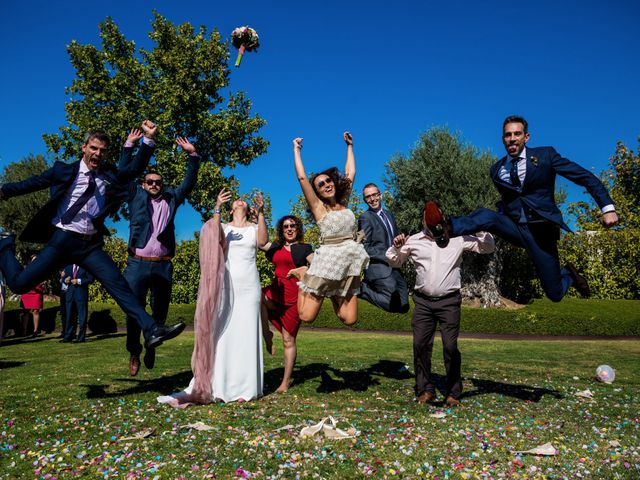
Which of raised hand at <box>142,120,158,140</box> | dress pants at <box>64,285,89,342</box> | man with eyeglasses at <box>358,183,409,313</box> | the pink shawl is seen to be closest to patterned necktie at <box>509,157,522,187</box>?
man with eyeglasses at <box>358,183,409,313</box>

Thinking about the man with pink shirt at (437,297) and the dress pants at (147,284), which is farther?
the dress pants at (147,284)

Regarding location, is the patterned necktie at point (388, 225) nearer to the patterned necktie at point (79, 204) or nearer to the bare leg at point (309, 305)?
the bare leg at point (309, 305)

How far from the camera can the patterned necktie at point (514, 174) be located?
5707 mm

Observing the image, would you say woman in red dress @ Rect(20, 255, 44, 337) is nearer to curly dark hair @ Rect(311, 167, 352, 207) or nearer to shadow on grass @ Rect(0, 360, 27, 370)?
shadow on grass @ Rect(0, 360, 27, 370)

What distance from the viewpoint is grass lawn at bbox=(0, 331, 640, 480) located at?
394cm

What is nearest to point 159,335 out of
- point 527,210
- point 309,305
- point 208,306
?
point 208,306

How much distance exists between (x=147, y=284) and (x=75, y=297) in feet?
30.1

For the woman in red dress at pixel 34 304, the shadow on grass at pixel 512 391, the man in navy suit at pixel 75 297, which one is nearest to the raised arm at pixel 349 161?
the shadow on grass at pixel 512 391

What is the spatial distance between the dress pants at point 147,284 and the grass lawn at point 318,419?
2.64 feet

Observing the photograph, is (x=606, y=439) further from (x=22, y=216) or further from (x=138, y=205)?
(x=22, y=216)

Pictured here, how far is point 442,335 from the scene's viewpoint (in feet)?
20.7

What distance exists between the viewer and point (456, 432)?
479cm

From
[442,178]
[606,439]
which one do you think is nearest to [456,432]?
[606,439]

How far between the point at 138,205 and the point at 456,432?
15.8 ft
